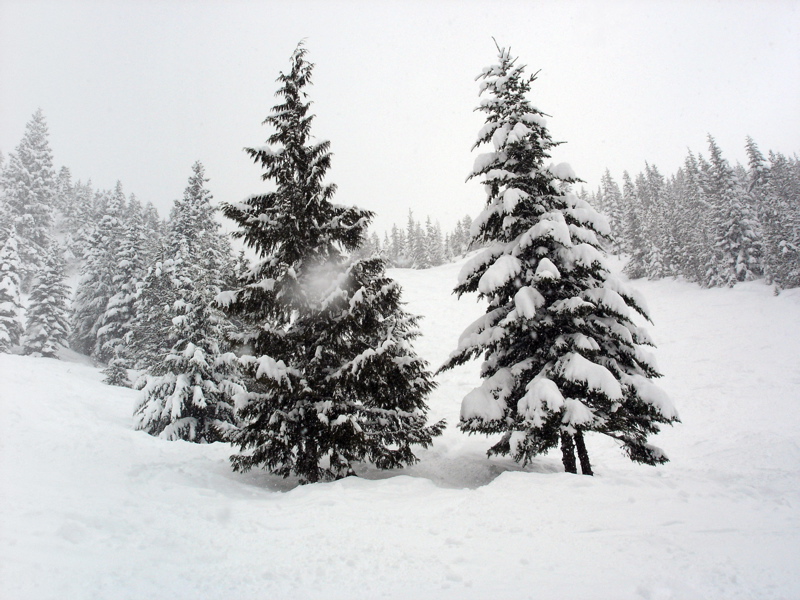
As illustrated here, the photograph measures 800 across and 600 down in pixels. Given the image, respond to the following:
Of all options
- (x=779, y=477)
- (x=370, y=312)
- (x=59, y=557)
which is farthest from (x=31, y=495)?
(x=779, y=477)

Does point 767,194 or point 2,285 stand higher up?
point 767,194

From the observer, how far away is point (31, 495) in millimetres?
5500

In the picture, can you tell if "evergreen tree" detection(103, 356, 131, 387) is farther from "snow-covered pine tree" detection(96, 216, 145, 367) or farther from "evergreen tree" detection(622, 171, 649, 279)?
"evergreen tree" detection(622, 171, 649, 279)

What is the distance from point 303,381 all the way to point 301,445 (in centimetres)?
171

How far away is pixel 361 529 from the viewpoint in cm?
586

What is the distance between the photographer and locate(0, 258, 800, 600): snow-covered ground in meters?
4.18

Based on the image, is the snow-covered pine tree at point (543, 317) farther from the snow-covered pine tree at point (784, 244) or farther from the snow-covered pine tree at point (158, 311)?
the snow-covered pine tree at point (784, 244)

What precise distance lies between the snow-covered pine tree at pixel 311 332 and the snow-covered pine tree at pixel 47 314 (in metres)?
33.5

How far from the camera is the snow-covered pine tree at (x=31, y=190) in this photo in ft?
151

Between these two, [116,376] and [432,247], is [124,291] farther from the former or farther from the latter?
[432,247]

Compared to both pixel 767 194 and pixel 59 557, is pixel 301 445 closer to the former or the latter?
pixel 59 557

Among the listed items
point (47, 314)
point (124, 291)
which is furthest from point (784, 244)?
point (47, 314)

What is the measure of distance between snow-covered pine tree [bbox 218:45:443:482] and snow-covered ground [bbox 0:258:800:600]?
1.27m

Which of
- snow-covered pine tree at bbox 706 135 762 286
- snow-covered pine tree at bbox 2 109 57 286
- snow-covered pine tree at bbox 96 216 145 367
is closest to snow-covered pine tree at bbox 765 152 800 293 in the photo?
snow-covered pine tree at bbox 706 135 762 286
